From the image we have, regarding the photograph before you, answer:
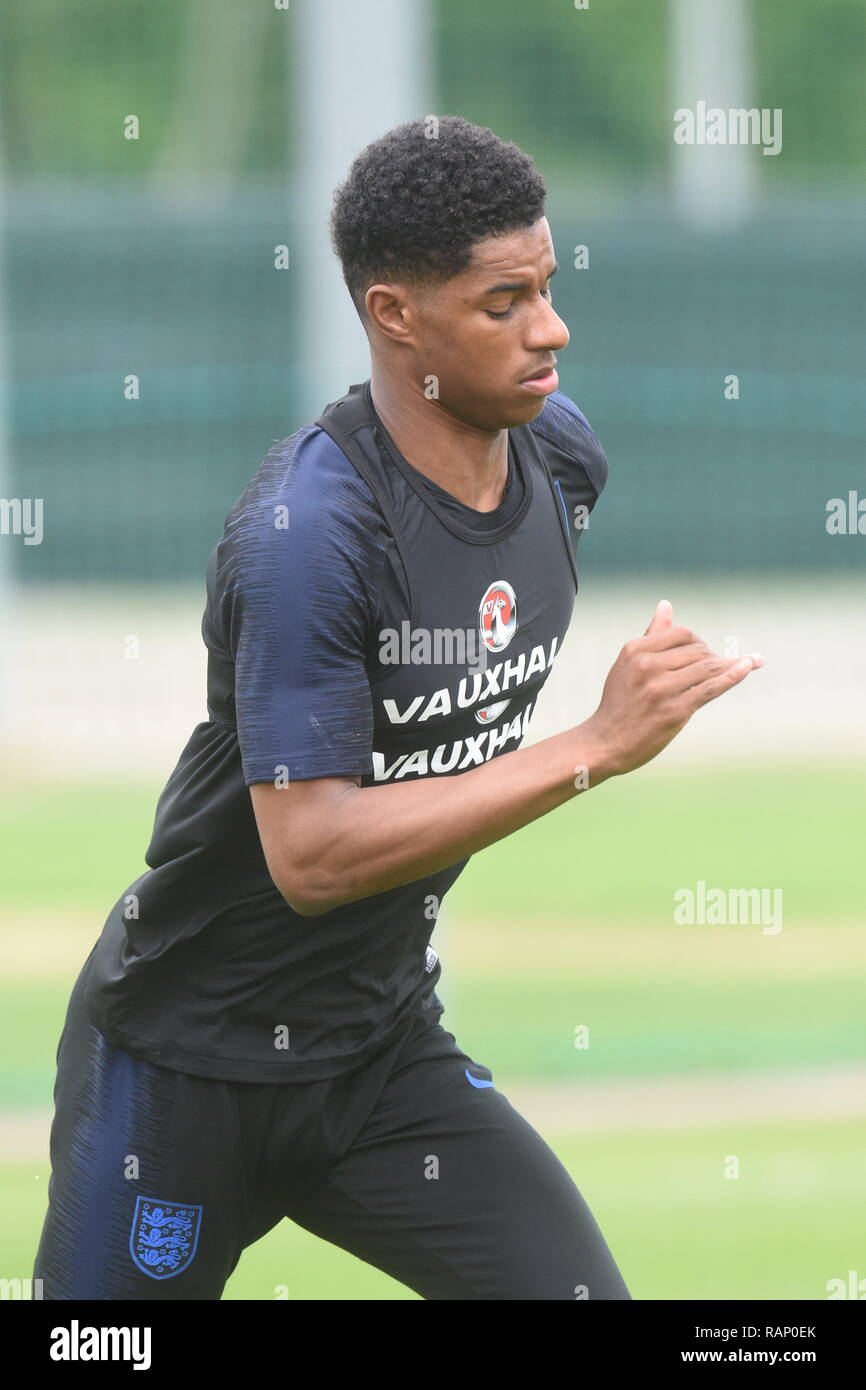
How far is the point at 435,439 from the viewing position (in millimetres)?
3408

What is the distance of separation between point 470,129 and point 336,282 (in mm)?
4350

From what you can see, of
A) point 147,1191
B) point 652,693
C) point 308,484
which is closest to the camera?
point 652,693

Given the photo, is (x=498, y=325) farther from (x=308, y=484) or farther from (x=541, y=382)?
(x=308, y=484)

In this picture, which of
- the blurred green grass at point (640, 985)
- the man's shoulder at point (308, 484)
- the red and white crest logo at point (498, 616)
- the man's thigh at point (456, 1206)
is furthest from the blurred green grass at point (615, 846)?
the man's shoulder at point (308, 484)

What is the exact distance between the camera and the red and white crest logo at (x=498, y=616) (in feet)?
11.3

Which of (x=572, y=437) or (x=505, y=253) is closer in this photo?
(x=505, y=253)

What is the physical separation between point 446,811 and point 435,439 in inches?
25.9

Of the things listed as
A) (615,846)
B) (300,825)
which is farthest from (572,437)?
(615,846)

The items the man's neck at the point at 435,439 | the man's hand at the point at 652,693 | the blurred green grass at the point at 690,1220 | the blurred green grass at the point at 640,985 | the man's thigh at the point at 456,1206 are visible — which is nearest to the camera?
the man's hand at the point at 652,693

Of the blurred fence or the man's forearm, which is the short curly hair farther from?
the blurred fence

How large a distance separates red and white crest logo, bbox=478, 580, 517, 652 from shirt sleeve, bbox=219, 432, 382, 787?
0.93 feet

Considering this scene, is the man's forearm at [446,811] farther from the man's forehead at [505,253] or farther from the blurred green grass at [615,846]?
the blurred green grass at [615,846]
